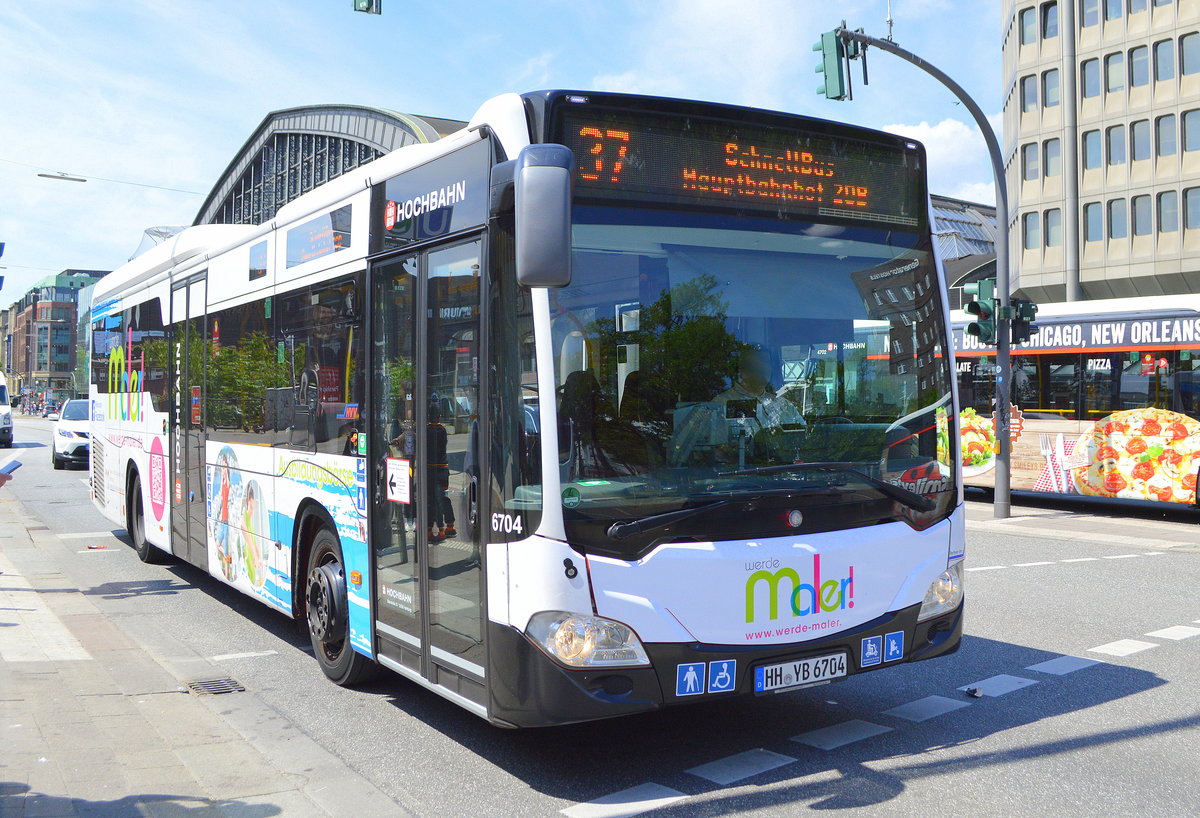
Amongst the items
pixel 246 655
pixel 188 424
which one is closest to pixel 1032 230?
pixel 188 424

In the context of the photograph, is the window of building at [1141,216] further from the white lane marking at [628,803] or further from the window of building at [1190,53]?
the white lane marking at [628,803]

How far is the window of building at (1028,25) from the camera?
50.0m

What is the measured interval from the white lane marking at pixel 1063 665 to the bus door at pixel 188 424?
631 centimetres

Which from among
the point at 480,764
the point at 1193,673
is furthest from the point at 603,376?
the point at 1193,673

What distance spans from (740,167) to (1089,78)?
1954 inches

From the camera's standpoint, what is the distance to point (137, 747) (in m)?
5.39

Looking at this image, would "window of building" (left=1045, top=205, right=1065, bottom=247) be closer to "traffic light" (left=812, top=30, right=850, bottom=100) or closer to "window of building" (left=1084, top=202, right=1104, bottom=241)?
"window of building" (left=1084, top=202, right=1104, bottom=241)

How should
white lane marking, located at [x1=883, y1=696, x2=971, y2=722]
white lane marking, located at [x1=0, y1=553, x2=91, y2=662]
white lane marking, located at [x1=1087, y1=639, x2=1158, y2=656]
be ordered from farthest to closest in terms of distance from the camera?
white lane marking, located at [x1=1087, y1=639, x2=1158, y2=656] → white lane marking, located at [x1=0, y1=553, x2=91, y2=662] → white lane marking, located at [x1=883, y1=696, x2=971, y2=722]

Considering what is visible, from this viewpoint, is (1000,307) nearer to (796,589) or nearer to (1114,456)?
(1114,456)

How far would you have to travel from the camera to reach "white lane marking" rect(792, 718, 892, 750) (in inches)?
214

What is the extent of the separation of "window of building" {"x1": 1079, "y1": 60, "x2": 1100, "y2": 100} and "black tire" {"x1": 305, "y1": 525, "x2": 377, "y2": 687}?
49396 millimetres

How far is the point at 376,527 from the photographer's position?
582cm

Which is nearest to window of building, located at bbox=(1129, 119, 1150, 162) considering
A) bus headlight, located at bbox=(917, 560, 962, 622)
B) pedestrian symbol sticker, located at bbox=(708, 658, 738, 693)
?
bus headlight, located at bbox=(917, 560, 962, 622)

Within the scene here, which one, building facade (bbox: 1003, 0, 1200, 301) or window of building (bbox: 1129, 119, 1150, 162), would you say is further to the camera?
window of building (bbox: 1129, 119, 1150, 162)
